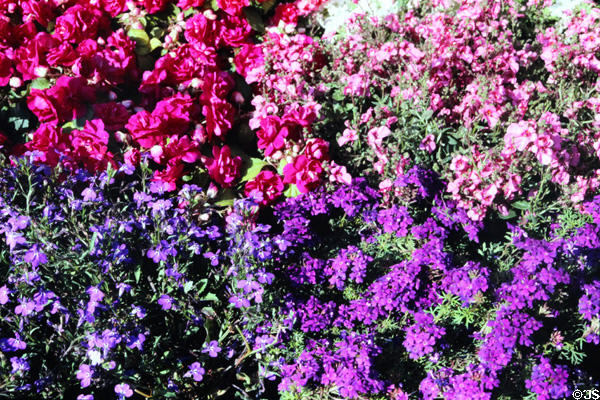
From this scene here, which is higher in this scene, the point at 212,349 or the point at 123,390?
the point at 212,349

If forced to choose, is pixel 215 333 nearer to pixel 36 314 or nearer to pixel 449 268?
pixel 36 314

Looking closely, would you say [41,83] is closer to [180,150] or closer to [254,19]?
[180,150]

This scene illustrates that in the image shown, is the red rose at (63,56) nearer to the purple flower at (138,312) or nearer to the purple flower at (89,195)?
the purple flower at (89,195)

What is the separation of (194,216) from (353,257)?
72 centimetres

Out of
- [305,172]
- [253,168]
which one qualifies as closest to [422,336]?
[305,172]

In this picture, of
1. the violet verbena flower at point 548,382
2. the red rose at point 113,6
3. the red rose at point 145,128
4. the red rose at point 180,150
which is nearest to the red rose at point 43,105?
the red rose at point 145,128

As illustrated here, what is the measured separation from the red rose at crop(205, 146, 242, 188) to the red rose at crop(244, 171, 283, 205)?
0.09 metres

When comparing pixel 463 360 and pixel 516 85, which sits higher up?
pixel 516 85

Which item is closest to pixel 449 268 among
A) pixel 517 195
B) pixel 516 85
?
pixel 517 195

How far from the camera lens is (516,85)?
9.50ft

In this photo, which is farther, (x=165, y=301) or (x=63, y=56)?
(x=63, y=56)

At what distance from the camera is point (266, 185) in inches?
107

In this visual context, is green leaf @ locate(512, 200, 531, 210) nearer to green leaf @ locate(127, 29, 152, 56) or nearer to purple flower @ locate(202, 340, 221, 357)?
purple flower @ locate(202, 340, 221, 357)

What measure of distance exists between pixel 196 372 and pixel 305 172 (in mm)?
1001
